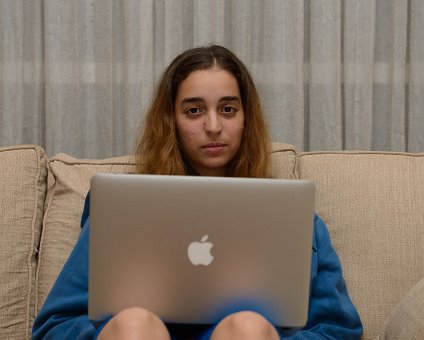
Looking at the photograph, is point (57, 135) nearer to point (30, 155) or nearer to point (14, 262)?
point (30, 155)

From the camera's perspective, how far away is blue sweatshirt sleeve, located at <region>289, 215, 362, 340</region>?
1.46 meters

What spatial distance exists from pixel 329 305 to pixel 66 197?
2.42 ft

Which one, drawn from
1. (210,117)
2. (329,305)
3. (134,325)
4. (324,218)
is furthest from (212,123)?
(134,325)

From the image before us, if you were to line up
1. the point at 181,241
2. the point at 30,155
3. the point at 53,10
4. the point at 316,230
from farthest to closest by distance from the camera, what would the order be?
the point at 53,10 < the point at 30,155 < the point at 316,230 < the point at 181,241

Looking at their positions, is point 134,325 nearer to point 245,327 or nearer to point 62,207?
point 245,327

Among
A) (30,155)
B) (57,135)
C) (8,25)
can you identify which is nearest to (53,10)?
(8,25)

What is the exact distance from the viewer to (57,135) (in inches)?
80.0

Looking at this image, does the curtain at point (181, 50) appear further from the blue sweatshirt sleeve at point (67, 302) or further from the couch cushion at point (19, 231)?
the blue sweatshirt sleeve at point (67, 302)

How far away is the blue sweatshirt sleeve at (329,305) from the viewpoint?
1.46 m

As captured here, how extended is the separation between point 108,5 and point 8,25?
318mm

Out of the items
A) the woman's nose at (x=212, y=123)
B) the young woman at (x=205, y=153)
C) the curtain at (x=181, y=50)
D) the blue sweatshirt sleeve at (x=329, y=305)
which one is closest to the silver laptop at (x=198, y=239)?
the young woman at (x=205, y=153)

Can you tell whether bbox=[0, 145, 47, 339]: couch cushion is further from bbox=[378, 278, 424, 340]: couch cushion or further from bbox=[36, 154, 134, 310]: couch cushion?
bbox=[378, 278, 424, 340]: couch cushion

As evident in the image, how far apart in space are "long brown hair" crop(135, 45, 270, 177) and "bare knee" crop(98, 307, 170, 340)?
58 centimetres

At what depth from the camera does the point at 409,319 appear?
1.30 metres
